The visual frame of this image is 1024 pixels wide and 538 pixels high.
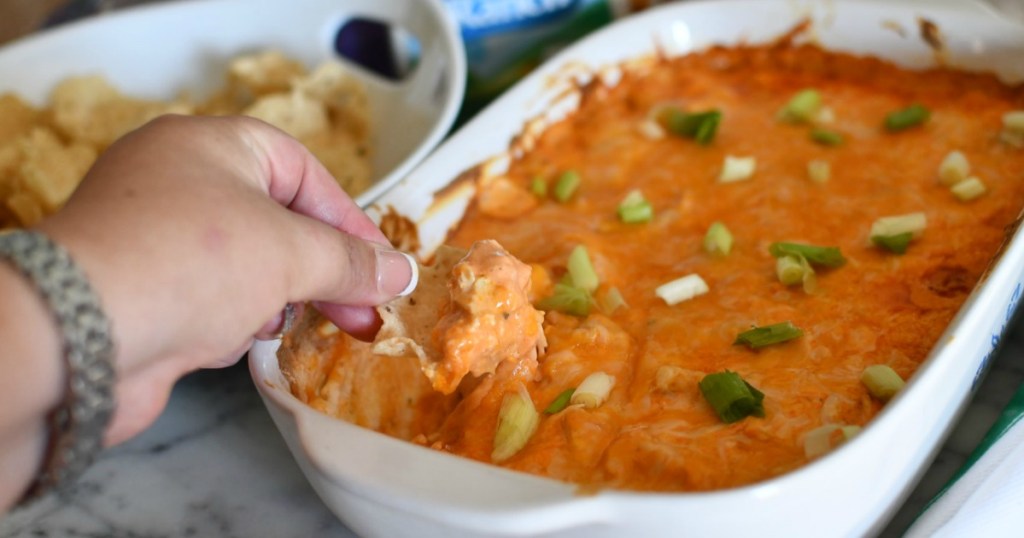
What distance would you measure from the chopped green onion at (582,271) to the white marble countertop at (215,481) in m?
0.45

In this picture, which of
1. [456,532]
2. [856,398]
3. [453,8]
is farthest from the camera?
[453,8]

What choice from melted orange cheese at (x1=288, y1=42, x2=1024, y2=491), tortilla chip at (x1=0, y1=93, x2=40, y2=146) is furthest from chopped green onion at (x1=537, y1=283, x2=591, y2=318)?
tortilla chip at (x1=0, y1=93, x2=40, y2=146)

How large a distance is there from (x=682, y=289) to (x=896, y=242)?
308 mm

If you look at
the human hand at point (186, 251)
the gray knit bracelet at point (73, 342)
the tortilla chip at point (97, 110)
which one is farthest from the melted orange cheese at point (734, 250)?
the tortilla chip at point (97, 110)

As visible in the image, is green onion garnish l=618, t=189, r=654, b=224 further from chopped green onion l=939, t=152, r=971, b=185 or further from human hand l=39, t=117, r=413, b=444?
human hand l=39, t=117, r=413, b=444

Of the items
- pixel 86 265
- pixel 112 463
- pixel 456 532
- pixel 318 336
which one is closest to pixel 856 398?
pixel 456 532

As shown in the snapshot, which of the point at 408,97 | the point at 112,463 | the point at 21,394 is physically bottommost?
the point at 112,463

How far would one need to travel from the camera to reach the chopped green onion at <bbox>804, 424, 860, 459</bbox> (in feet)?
3.25

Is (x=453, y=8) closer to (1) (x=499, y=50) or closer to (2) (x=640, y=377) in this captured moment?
(1) (x=499, y=50)

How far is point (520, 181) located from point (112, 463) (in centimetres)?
76

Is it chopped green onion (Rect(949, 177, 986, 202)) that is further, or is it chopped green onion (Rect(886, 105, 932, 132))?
chopped green onion (Rect(886, 105, 932, 132))

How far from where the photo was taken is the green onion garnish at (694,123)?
5.49 ft

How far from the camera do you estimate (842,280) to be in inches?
51.9

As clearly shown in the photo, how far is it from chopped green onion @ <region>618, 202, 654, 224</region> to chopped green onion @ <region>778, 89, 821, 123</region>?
0.39 metres
